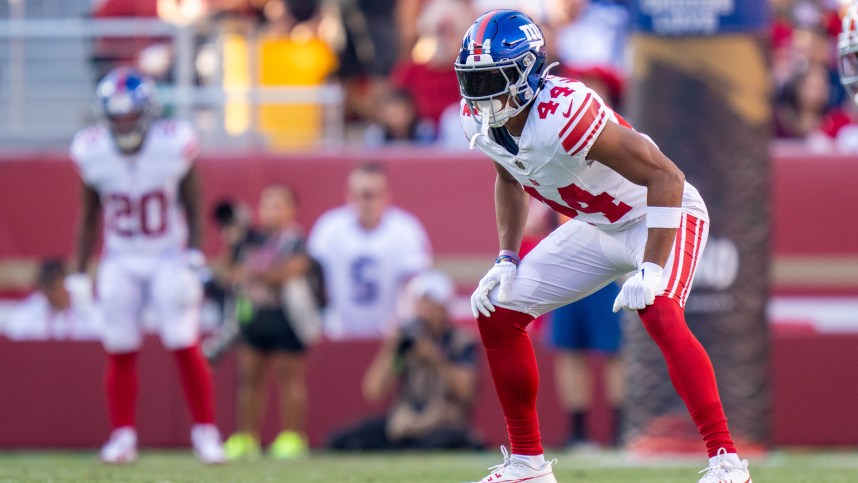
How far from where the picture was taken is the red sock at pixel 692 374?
524cm

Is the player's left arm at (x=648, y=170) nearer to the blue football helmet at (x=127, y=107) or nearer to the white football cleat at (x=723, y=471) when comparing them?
the white football cleat at (x=723, y=471)

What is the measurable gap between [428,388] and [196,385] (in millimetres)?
1734

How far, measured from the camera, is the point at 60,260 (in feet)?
34.3

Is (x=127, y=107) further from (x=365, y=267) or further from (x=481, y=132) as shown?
(x=481, y=132)

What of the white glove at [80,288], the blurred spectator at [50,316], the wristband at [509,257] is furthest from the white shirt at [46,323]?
the wristband at [509,257]

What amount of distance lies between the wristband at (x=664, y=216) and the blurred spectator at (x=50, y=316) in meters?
5.67

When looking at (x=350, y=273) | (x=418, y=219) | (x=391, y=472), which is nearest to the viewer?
(x=391, y=472)

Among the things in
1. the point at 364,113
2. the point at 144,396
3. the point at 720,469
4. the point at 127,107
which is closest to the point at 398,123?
the point at 364,113

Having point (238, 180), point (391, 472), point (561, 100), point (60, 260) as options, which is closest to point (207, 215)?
point (238, 180)

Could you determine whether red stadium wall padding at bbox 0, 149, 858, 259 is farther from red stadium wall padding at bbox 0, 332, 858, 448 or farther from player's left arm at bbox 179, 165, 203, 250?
player's left arm at bbox 179, 165, 203, 250

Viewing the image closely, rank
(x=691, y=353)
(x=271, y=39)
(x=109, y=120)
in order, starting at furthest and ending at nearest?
(x=271, y=39) → (x=109, y=120) → (x=691, y=353)

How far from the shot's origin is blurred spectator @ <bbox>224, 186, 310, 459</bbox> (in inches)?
367

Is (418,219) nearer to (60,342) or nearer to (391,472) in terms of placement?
(60,342)

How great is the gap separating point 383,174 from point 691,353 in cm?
522
